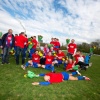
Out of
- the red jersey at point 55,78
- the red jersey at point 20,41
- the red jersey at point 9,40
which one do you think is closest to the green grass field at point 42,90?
the red jersey at point 55,78

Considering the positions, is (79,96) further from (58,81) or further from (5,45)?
(5,45)

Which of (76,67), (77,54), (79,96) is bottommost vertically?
(79,96)

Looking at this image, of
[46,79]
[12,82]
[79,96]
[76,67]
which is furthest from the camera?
[76,67]

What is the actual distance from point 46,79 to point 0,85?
2080 mm

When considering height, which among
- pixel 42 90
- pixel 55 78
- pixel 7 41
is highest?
pixel 7 41

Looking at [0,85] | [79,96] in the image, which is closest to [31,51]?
[0,85]

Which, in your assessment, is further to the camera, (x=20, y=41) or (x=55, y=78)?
(x=20, y=41)

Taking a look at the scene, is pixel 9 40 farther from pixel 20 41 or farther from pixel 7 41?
pixel 20 41

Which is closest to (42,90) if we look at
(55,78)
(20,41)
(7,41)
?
(55,78)

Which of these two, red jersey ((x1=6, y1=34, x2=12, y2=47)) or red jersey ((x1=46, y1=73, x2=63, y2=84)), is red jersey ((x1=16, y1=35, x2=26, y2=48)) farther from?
red jersey ((x1=46, y1=73, x2=63, y2=84))

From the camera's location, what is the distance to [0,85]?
21.1 feet

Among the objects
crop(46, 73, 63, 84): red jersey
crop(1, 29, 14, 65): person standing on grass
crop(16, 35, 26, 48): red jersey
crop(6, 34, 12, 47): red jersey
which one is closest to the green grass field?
crop(46, 73, 63, 84): red jersey

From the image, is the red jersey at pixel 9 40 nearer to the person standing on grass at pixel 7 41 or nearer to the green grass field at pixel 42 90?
the person standing on grass at pixel 7 41

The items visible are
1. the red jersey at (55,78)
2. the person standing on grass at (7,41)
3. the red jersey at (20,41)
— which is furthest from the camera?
the red jersey at (20,41)
